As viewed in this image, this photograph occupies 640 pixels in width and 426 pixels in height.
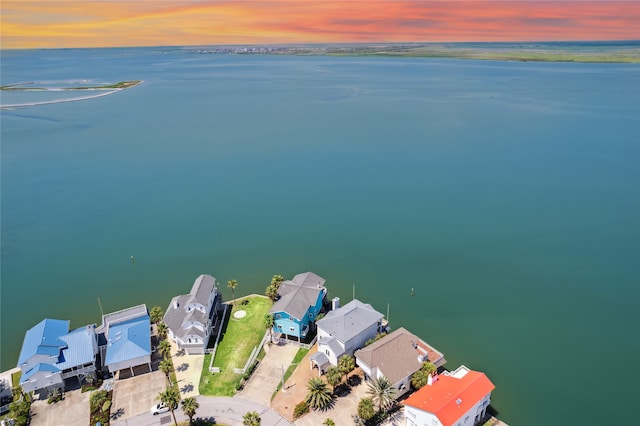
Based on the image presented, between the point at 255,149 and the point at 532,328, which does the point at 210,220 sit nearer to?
the point at 255,149

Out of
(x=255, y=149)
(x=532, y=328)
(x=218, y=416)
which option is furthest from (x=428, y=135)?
(x=218, y=416)

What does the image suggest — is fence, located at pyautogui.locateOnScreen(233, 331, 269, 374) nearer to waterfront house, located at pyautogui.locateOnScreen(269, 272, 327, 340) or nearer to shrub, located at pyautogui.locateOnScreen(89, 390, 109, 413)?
waterfront house, located at pyautogui.locateOnScreen(269, 272, 327, 340)

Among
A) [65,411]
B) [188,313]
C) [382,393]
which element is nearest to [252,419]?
[382,393]

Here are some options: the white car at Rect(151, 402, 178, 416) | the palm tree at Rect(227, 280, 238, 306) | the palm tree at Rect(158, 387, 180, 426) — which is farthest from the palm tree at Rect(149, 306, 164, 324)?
the palm tree at Rect(158, 387, 180, 426)

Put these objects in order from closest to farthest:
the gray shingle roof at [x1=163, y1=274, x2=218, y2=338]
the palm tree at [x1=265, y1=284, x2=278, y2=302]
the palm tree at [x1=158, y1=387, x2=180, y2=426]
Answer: the palm tree at [x1=158, y1=387, x2=180, y2=426]
the gray shingle roof at [x1=163, y1=274, x2=218, y2=338]
the palm tree at [x1=265, y1=284, x2=278, y2=302]

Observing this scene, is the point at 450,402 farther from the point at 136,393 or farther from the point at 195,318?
the point at 136,393

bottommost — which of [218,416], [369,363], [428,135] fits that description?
[218,416]

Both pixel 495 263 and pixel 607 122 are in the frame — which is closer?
pixel 495 263
